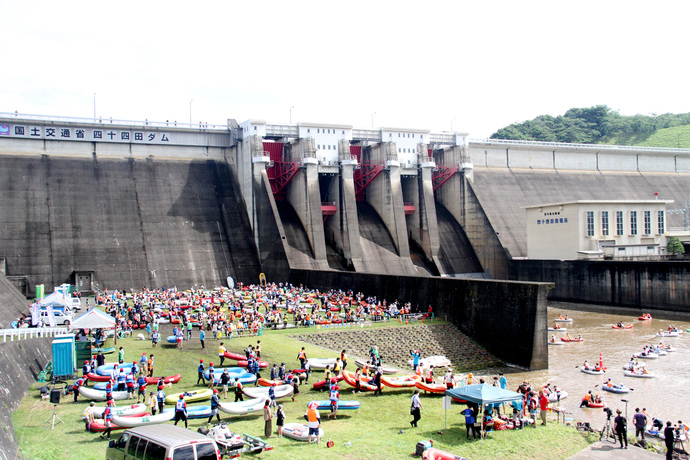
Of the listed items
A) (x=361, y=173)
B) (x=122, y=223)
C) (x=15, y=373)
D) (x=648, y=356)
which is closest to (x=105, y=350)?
(x=15, y=373)

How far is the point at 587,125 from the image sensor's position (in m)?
159

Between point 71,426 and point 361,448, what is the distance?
27.7 feet

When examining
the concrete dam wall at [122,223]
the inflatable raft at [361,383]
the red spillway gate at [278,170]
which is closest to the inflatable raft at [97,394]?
the inflatable raft at [361,383]

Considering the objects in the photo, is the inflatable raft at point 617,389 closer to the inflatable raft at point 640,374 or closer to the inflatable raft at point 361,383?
the inflatable raft at point 640,374

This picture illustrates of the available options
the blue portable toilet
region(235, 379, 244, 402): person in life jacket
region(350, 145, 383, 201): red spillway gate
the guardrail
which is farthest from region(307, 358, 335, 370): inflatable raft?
region(350, 145, 383, 201): red spillway gate

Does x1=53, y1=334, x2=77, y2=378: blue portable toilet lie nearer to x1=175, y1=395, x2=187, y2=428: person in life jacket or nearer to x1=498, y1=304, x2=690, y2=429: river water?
x1=175, y1=395, x2=187, y2=428: person in life jacket

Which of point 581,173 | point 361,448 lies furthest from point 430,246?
point 361,448

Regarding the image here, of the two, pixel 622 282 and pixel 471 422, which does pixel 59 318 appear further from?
pixel 622 282

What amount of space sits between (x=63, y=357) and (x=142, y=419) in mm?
6826

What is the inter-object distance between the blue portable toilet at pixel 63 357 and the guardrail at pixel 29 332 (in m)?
2.04

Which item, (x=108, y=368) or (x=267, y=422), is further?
(x=108, y=368)

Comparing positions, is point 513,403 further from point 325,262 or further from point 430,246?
point 430,246

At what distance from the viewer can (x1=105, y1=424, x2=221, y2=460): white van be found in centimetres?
1233

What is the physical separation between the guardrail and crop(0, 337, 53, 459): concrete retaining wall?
38cm
